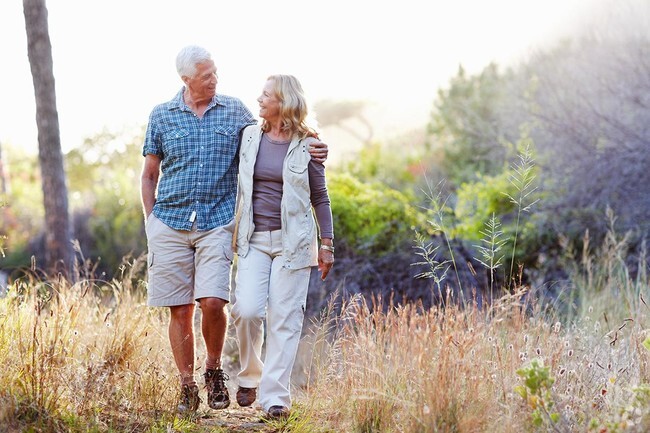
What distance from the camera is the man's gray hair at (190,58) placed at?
493 centimetres

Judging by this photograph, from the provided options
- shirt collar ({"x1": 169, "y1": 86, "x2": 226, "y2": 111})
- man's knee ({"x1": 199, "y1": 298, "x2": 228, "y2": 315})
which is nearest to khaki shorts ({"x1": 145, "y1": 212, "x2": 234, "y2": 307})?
man's knee ({"x1": 199, "y1": 298, "x2": 228, "y2": 315})

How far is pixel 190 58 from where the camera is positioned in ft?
16.2

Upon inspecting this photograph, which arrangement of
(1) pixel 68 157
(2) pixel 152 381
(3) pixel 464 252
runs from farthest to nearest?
1. (1) pixel 68 157
2. (3) pixel 464 252
3. (2) pixel 152 381

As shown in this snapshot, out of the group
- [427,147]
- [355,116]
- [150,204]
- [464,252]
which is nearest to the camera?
[150,204]

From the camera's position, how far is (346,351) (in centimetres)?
476

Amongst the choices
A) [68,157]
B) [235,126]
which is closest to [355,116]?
[68,157]

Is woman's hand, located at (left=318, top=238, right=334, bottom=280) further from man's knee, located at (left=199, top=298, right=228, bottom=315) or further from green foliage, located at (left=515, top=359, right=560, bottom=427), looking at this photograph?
green foliage, located at (left=515, top=359, right=560, bottom=427)

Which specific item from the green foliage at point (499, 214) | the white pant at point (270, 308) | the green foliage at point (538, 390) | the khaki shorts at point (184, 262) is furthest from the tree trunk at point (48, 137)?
the green foliage at point (538, 390)

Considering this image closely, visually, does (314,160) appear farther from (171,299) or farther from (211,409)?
(211,409)

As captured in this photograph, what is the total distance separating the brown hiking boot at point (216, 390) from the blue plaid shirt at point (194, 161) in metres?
0.83

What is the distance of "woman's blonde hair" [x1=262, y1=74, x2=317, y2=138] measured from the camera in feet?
16.0

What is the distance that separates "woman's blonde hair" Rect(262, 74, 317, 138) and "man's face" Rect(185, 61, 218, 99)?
0.33m

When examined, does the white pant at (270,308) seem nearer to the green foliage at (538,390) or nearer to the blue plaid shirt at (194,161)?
the blue plaid shirt at (194,161)

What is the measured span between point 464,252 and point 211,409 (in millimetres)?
4830
